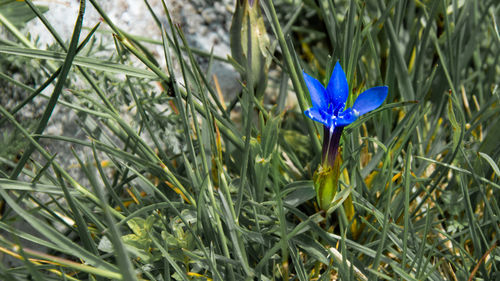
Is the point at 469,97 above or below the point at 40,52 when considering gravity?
below

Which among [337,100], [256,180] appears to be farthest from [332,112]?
[256,180]

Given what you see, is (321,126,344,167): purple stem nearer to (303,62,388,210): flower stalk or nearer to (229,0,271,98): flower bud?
(303,62,388,210): flower stalk

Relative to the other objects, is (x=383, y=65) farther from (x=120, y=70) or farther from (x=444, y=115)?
Result: (x=120, y=70)

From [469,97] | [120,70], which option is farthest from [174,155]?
[469,97]

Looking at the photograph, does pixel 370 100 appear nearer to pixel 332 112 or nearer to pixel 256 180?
pixel 332 112

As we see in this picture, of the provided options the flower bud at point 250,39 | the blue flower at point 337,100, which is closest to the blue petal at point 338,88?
the blue flower at point 337,100

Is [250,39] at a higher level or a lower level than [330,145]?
higher

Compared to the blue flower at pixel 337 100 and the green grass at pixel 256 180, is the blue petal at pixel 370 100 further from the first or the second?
the green grass at pixel 256 180
